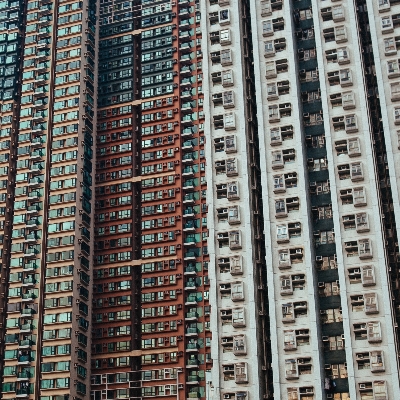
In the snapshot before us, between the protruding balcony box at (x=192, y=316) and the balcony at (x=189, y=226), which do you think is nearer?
the protruding balcony box at (x=192, y=316)

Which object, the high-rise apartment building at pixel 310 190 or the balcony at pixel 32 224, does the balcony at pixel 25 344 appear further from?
the high-rise apartment building at pixel 310 190

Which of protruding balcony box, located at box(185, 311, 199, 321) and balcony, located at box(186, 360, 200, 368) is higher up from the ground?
protruding balcony box, located at box(185, 311, 199, 321)

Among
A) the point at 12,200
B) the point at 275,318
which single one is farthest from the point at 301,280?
the point at 12,200

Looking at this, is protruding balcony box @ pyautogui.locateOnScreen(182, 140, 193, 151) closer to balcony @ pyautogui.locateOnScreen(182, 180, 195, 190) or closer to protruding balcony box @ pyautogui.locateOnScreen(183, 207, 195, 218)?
balcony @ pyautogui.locateOnScreen(182, 180, 195, 190)

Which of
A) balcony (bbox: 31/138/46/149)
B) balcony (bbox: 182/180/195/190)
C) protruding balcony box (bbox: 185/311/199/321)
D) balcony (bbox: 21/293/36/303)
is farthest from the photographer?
balcony (bbox: 31/138/46/149)

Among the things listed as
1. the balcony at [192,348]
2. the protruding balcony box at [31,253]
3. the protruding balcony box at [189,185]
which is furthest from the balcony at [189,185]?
the balcony at [192,348]

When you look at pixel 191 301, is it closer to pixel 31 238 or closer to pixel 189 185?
pixel 189 185

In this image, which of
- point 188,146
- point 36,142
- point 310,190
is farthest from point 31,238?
point 310,190

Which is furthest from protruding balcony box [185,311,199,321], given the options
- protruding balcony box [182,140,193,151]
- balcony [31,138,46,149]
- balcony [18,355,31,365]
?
balcony [31,138,46,149]

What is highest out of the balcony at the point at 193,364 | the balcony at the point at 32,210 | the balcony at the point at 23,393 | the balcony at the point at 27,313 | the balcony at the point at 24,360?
the balcony at the point at 32,210
